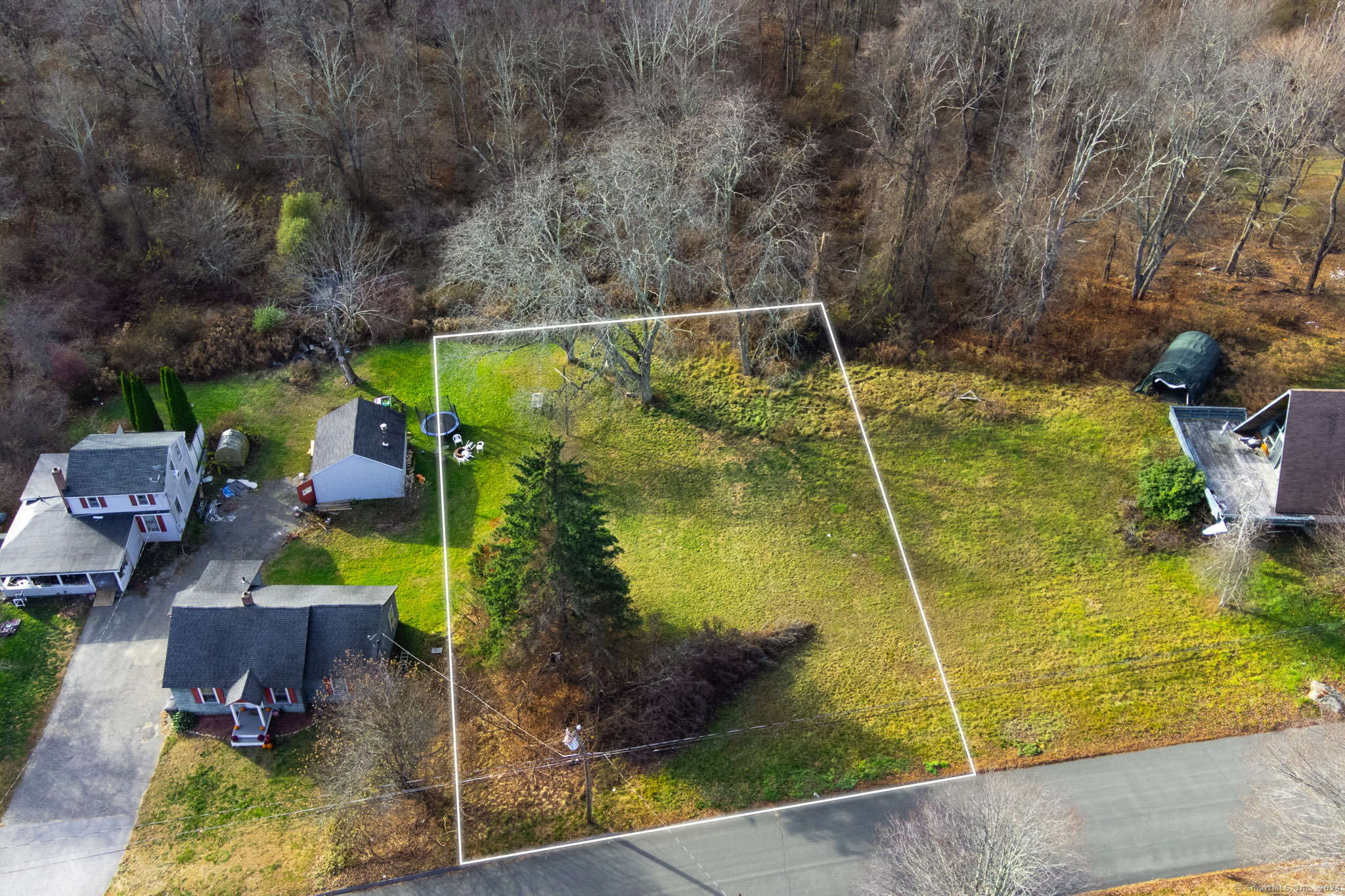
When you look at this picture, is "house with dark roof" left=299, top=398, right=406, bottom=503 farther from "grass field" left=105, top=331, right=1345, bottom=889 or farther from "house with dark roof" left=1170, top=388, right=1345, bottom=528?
"house with dark roof" left=1170, top=388, right=1345, bottom=528

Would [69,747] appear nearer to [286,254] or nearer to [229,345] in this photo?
[229,345]

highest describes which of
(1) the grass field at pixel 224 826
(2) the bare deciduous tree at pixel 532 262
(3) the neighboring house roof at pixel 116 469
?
(2) the bare deciduous tree at pixel 532 262

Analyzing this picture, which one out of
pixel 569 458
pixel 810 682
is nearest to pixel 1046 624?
pixel 810 682

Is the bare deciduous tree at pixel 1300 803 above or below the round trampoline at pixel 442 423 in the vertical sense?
below

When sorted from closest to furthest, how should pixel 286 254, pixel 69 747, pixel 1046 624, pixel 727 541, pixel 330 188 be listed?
1. pixel 69 747
2. pixel 1046 624
3. pixel 727 541
4. pixel 286 254
5. pixel 330 188

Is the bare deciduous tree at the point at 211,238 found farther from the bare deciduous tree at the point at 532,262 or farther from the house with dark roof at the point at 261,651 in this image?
the house with dark roof at the point at 261,651

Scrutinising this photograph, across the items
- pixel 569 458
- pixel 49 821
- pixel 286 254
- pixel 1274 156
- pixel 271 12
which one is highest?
pixel 271 12

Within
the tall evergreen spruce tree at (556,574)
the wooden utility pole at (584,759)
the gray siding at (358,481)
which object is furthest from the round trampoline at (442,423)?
the wooden utility pole at (584,759)
